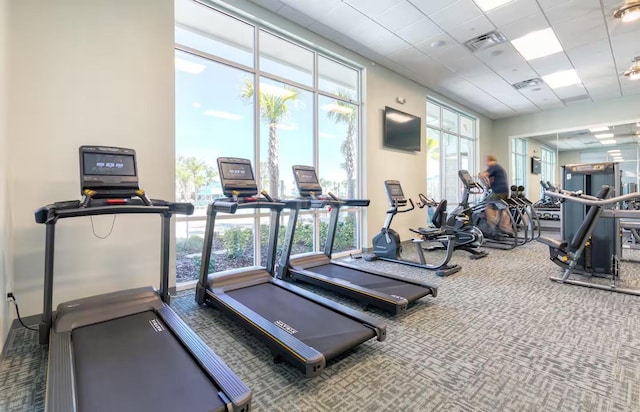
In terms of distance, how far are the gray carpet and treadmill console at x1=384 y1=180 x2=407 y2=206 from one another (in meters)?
2.00

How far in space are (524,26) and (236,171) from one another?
501cm

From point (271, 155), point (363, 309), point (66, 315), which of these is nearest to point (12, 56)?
point (66, 315)

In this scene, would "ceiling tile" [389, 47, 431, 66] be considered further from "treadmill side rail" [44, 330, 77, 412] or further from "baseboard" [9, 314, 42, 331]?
"baseboard" [9, 314, 42, 331]

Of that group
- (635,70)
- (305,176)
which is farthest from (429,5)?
(635,70)

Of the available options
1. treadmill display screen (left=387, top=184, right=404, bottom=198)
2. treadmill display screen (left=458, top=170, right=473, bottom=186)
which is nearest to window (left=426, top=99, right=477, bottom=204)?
treadmill display screen (left=458, top=170, right=473, bottom=186)

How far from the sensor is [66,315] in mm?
2326

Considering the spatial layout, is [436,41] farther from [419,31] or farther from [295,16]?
[295,16]

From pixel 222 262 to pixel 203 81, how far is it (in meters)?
2.46

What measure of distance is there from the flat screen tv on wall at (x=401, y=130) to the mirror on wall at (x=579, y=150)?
16.7ft

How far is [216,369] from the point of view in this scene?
174 cm

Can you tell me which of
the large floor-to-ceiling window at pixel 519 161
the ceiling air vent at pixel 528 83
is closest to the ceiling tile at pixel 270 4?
the ceiling air vent at pixel 528 83

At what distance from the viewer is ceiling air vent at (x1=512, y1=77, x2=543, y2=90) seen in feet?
23.2

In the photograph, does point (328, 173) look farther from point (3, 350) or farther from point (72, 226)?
point (3, 350)

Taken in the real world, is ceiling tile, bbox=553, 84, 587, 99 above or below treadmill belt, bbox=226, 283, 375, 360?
above
